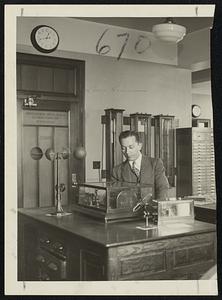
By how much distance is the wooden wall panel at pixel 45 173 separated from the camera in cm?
323

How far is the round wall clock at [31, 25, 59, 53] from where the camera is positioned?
2.89 meters

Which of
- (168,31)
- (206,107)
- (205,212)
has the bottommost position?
(205,212)

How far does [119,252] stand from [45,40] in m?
1.84

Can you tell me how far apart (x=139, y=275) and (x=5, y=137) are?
892 mm

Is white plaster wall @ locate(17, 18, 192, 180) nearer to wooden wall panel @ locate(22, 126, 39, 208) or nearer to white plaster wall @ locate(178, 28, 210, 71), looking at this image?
white plaster wall @ locate(178, 28, 210, 71)

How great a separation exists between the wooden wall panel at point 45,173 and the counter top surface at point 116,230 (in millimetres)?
886

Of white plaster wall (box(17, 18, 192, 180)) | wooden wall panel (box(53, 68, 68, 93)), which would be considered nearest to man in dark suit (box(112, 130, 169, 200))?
white plaster wall (box(17, 18, 192, 180))

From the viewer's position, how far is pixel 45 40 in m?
2.98

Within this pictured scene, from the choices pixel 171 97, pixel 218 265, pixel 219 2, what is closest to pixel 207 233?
pixel 218 265

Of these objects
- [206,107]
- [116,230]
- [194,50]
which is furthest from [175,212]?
[194,50]

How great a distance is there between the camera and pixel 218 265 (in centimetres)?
168

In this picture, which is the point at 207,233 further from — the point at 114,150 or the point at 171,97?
the point at 171,97

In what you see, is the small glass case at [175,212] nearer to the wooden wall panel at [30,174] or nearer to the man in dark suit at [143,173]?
the man in dark suit at [143,173]

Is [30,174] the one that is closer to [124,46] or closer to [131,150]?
[131,150]
